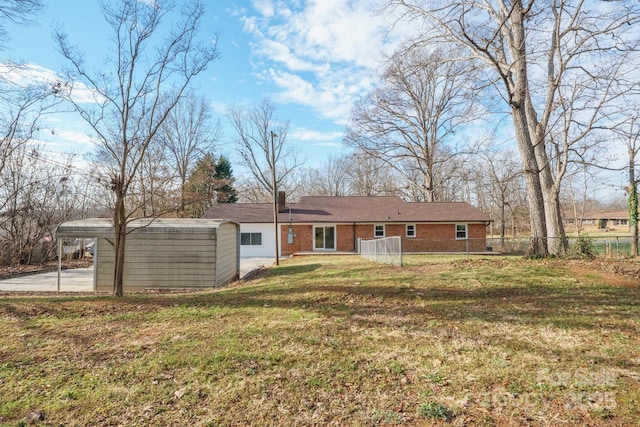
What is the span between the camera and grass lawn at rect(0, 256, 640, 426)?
110 inches

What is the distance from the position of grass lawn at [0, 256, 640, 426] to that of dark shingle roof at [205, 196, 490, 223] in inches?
641

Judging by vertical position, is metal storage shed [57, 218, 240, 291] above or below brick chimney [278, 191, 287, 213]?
below

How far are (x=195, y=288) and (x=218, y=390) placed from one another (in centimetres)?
809

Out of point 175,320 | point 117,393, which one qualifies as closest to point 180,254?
point 175,320

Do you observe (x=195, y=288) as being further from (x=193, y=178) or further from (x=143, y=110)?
(x=193, y=178)

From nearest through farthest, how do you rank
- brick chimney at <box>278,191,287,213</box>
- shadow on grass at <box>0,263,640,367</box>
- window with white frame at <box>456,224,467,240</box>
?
shadow on grass at <box>0,263,640,367</box>, window with white frame at <box>456,224,467,240</box>, brick chimney at <box>278,191,287,213</box>

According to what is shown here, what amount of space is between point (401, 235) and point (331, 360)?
20.2m

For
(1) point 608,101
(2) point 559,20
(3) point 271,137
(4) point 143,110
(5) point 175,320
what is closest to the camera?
(5) point 175,320

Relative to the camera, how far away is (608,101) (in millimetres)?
12203

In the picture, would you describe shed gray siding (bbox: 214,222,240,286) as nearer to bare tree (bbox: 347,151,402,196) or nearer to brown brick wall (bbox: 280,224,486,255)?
brown brick wall (bbox: 280,224,486,255)

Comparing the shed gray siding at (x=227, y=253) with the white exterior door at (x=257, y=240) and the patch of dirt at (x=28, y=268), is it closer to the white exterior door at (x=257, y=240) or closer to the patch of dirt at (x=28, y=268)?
the patch of dirt at (x=28, y=268)

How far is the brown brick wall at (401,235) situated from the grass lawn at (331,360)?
16050 millimetres

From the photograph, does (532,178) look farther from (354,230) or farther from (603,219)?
(603,219)

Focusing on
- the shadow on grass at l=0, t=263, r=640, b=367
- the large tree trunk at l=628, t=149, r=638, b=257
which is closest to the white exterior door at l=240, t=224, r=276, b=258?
the shadow on grass at l=0, t=263, r=640, b=367
